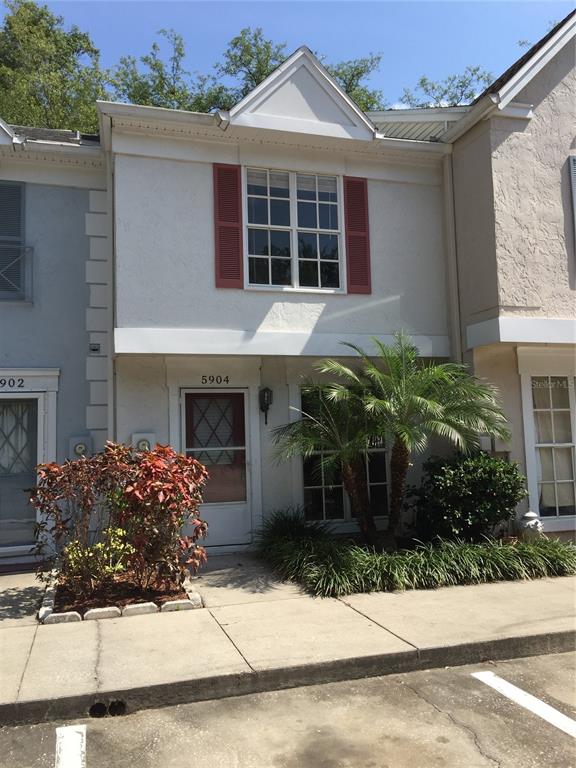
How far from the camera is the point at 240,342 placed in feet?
29.4

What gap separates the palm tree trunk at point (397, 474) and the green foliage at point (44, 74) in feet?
52.0

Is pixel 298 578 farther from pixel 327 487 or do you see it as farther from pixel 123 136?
pixel 123 136

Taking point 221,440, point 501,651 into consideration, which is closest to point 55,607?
point 221,440

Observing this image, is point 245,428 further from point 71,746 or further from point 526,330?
point 71,746

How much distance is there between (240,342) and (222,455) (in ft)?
5.59

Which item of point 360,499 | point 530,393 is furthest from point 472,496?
point 530,393

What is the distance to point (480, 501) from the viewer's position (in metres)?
8.38

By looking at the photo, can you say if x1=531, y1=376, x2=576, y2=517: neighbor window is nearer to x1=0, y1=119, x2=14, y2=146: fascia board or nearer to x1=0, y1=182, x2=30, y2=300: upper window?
x1=0, y1=182, x2=30, y2=300: upper window

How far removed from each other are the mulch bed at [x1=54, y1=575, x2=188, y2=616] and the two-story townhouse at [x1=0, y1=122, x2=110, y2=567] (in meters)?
2.49

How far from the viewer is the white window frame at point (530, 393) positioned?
9383mm

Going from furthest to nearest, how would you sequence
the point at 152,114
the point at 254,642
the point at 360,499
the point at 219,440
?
1. the point at 219,440
2. the point at 152,114
3. the point at 360,499
4. the point at 254,642

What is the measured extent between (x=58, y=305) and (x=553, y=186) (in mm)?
7522

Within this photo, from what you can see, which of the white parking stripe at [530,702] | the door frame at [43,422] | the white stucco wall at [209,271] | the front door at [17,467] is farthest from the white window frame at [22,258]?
the white parking stripe at [530,702]

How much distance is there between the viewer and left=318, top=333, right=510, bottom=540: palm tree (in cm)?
789
